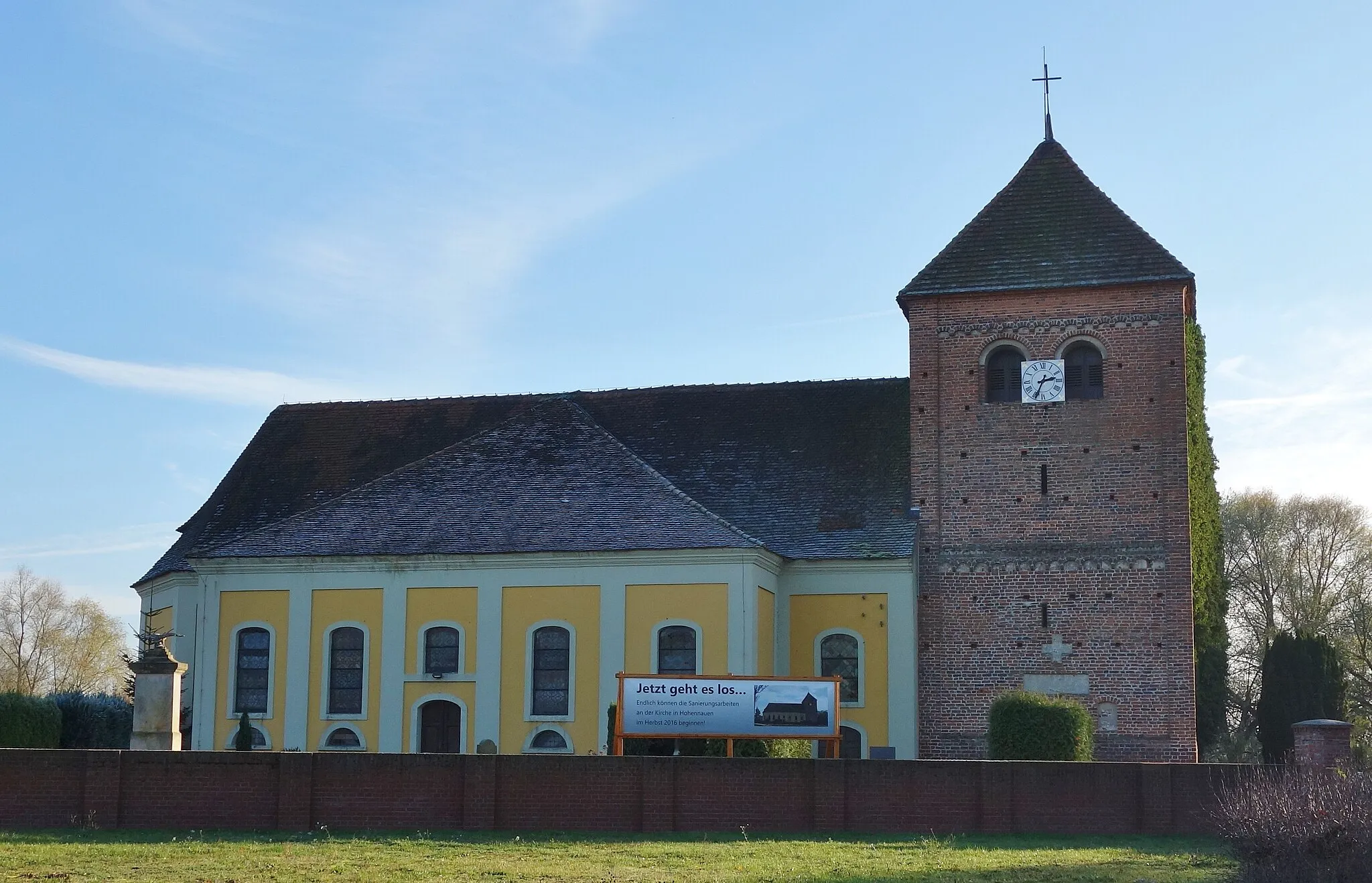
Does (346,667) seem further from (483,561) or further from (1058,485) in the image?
(1058,485)

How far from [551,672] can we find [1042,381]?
12.0 metres

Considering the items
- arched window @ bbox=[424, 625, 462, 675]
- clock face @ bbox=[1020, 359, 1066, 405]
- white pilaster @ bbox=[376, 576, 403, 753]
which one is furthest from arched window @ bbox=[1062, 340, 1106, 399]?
white pilaster @ bbox=[376, 576, 403, 753]

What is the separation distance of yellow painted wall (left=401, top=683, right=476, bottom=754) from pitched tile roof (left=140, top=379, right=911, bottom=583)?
9.35 feet

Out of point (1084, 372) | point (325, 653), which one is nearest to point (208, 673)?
point (325, 653)

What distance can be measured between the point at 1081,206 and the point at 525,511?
14.0 m

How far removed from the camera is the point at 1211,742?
39719 millimetres

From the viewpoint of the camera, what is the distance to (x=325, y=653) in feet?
110

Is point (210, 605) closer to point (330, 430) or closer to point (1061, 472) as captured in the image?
point (330, 430)

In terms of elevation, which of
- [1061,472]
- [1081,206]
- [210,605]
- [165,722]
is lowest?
Answer: [165,722]

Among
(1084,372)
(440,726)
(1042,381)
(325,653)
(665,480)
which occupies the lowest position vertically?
(440,726)

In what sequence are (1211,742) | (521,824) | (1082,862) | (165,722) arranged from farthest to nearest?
1. (1211,742)
2. (165,722)
3. (521,824)
4. (1082,862)

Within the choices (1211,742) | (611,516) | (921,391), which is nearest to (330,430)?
(611,516)

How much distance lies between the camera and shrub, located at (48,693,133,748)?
3456 centimetres

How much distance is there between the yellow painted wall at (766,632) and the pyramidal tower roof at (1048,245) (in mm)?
7236
